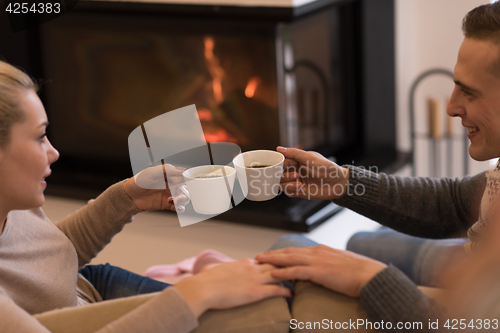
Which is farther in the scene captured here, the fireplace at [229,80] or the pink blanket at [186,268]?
the fireplace at [229,80]

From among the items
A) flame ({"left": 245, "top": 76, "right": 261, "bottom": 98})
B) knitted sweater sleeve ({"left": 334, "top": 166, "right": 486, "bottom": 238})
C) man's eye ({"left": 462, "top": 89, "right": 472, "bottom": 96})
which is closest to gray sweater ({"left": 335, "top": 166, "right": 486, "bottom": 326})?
knitted sweater sleeve ({"left": 334, "top": 166, "right": 486, "bottom": 238})

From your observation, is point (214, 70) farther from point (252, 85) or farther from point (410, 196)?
point (410, 196)

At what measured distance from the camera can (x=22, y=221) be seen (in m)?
1.04

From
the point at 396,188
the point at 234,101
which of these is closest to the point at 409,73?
the point at 234,101

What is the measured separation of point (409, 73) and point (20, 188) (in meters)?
2.04

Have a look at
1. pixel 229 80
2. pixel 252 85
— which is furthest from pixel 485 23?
pixel 229 80

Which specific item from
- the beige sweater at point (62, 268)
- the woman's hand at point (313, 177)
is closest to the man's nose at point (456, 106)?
the woman's hand at point (313, 177)

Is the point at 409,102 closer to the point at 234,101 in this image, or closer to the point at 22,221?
the point at 234,101

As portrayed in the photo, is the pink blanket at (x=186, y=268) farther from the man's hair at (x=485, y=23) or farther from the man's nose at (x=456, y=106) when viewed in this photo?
the man's hair at (x=485, y=23)

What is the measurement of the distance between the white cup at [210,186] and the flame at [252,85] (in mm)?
1039

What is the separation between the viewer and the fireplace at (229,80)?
1987 mm

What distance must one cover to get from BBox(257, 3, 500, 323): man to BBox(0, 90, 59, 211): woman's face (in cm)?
43

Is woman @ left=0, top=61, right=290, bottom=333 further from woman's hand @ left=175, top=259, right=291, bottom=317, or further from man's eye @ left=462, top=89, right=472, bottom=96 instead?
man's eye @ left=462, top=89, right=472, bottom=96

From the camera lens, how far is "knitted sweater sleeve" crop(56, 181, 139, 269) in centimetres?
116
